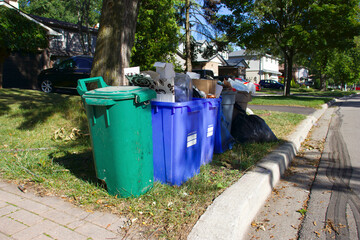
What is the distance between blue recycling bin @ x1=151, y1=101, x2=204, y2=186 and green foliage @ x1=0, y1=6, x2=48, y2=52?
11.9 meters

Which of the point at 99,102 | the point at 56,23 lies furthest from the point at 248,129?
the point at 56,23

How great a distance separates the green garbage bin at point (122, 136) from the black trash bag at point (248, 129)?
2.65m

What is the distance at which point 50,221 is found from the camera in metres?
2.45

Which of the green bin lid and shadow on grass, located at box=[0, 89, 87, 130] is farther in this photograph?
shadow on grass, located at box=[0, 89, 87, 130]

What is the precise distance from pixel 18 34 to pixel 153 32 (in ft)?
27.1

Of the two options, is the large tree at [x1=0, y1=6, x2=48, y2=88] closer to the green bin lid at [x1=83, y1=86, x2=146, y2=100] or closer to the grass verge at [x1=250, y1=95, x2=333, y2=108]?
the green bin lid at [x1=83, y1=86, x2=146, y2=100]

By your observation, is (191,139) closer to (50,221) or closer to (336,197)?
(50,221)

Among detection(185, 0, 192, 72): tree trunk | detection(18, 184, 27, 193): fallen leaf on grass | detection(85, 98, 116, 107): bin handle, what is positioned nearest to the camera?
detection(85, 98, 116, 107): bin handle

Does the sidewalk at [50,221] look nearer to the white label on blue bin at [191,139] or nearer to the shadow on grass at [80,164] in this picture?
the shadow on grass at [80,164]

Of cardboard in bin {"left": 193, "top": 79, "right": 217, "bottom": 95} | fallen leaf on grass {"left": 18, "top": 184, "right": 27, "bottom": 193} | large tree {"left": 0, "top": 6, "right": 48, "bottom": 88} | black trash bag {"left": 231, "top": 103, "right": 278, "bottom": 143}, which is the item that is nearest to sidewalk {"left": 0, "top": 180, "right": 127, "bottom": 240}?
fallen leaf on grass {"left": 18, "top": 184, "right": 27, "bottom": 193}

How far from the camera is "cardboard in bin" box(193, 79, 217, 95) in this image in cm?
398

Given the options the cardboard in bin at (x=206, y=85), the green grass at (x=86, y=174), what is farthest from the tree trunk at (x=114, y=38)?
the cardboard in bin at (x=206, y=85)

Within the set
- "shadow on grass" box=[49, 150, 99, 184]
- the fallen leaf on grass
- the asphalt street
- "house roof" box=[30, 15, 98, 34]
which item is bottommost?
the asphalt street

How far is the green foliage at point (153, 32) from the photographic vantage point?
17.8 m
